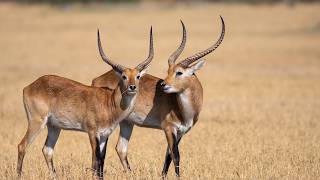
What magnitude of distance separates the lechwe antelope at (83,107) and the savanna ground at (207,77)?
20.8 inches

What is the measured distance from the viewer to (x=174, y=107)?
1214 cm

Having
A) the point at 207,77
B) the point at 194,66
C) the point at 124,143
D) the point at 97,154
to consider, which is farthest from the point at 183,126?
the point at 207,77

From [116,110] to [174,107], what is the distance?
109 cm

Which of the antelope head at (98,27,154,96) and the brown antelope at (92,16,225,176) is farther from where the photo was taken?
the brown antelope at (92,16,225,176)

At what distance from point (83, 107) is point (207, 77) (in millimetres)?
15996

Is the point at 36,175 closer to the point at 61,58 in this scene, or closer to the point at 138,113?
the point at 138,113

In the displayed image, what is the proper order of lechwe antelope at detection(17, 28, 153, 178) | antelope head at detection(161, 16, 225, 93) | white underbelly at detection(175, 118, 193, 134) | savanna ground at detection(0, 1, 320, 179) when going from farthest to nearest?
savanna ground at detection(0, 1, 320, 179) < white underbelly at detection(175, 118, 193, 134) < antelope head at detection(161, 16, 225, 93) < lechwe antelope at detection(17, 28, 153, 178)

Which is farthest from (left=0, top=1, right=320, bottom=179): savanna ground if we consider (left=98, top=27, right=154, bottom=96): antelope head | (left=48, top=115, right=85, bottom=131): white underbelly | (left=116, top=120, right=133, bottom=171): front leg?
(left=98, top=27, right=154, bottom=96): antelope head

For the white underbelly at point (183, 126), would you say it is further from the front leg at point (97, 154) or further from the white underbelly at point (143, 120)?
the front leg at point (97, 154)

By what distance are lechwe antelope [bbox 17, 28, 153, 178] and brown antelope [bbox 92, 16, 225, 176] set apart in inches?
22.8

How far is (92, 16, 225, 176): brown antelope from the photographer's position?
11859 millimetres

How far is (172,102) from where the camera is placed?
40.0ft

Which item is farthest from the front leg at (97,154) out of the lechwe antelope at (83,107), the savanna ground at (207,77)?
the savanna ground at (207,77)

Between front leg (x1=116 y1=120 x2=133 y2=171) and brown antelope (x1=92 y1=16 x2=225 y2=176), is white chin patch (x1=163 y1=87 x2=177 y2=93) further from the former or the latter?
front leg (x1=116 y1=120 x2=133 y2=171)
